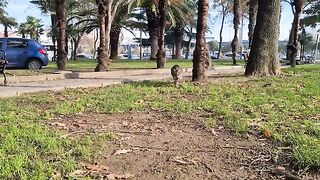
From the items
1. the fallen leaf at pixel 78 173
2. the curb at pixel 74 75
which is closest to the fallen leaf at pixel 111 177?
the fallen leaf at pixel 78 173

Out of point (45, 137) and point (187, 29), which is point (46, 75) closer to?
point (45, 137)

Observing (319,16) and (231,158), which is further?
(319,16)

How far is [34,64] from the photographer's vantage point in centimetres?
1914

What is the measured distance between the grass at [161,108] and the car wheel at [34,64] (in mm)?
10584

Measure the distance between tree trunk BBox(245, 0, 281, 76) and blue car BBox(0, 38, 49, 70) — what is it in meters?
10.9

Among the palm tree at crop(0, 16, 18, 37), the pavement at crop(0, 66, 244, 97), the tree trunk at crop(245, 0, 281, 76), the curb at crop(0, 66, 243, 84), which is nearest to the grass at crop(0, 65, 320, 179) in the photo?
the tree trunk at crop(245, 0, 281, 76)

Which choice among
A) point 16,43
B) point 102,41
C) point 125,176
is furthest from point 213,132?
point 16,43

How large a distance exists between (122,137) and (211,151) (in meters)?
1.12

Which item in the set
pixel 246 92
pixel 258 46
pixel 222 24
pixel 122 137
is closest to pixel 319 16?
pixel 222 24

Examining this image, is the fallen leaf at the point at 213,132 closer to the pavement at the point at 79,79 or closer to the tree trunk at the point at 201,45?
the tree trunk at the point at 201,45

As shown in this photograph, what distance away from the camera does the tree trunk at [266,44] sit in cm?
1155

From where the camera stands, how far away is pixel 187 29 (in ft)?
184

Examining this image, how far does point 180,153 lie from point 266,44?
785 centimetres

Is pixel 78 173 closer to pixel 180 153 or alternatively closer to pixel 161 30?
pixel 180 153
